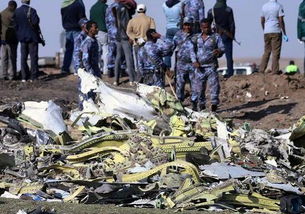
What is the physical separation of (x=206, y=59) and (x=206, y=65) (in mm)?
155

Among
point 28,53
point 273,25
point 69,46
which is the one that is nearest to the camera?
point 273,25

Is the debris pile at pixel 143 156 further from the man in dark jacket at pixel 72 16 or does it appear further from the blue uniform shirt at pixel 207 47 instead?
the man in dark jacket at pixel 72 16

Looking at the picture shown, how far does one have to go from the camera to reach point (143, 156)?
11602 mm

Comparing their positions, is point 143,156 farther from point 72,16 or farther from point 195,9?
point 72,16

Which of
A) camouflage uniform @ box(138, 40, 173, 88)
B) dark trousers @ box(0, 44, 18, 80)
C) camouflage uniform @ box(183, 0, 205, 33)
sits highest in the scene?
camouflage uniform @ box(183, 0, 205, 33)

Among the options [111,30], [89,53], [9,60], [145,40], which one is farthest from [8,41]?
[89,53]

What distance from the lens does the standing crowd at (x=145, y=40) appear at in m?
18.3

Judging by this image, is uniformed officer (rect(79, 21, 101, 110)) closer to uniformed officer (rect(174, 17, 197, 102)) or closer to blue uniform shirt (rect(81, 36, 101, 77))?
blue uniform shirt (rect(81, 36, 101, 77))

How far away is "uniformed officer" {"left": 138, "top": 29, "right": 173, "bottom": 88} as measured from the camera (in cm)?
1864

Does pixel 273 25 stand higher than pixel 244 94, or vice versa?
pixel 273 25

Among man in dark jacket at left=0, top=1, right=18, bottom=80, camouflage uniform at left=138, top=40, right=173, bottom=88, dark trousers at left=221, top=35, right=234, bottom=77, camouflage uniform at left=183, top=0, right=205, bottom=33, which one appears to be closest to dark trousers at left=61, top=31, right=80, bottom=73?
man in dark jacket at left=0, top=1, right=18, bottom=80

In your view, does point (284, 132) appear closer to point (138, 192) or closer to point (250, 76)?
point (138, 192)

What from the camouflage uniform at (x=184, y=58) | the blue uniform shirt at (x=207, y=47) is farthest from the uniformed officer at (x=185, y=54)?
the blue uniform shirt at (x=207, y=47)

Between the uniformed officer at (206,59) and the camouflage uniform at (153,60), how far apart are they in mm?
637
